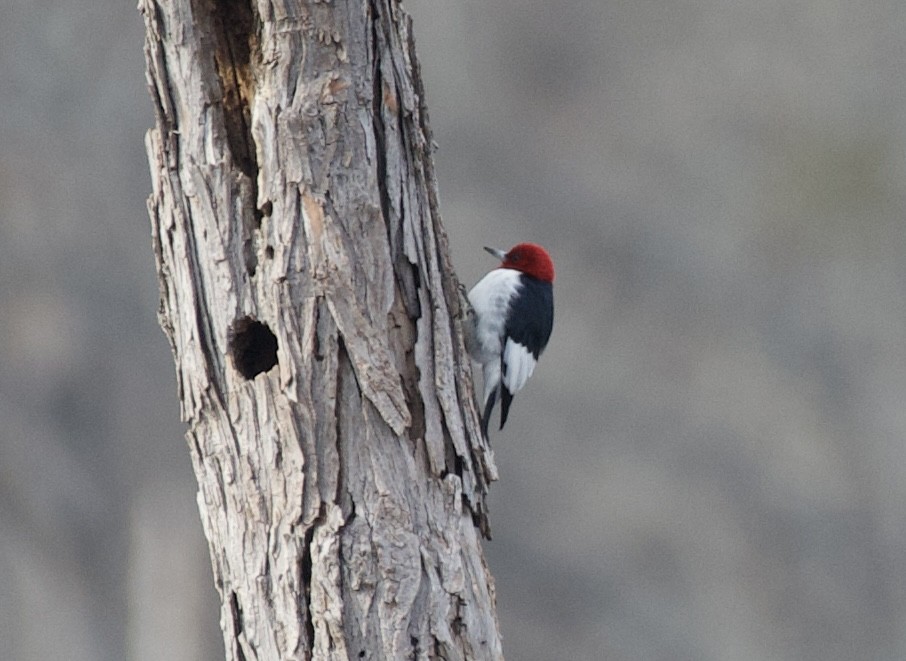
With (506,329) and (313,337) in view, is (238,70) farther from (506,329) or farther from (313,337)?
(506,329)

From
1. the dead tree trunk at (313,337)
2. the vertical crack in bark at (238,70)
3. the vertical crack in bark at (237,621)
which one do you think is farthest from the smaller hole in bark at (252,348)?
the vertical crack in bark at (237,621)


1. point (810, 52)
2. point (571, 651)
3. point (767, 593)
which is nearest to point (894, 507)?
point (767, 593)

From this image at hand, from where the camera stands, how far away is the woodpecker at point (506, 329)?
477 cm

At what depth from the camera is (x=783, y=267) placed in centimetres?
911

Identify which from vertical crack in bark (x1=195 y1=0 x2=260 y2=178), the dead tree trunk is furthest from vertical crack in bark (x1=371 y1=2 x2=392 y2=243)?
vertical crack in bark (x1=195 y1=0 x2=260 y2=178)

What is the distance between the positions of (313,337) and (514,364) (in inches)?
69.3

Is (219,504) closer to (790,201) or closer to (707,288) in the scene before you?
(707,288)

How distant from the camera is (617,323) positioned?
8.95 metres

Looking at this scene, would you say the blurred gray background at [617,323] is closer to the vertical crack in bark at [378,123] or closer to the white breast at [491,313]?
the white breast at [491,313]

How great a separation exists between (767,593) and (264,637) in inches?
256

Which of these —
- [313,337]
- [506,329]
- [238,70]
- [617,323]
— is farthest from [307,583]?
[617,323]

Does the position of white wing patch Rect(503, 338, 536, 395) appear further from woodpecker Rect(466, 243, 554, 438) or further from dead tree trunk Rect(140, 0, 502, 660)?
dead tree trunk Rect(140, 0, 502, 660)

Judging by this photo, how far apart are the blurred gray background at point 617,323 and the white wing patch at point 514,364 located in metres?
3.75

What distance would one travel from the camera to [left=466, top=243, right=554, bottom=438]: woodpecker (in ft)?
15.6
